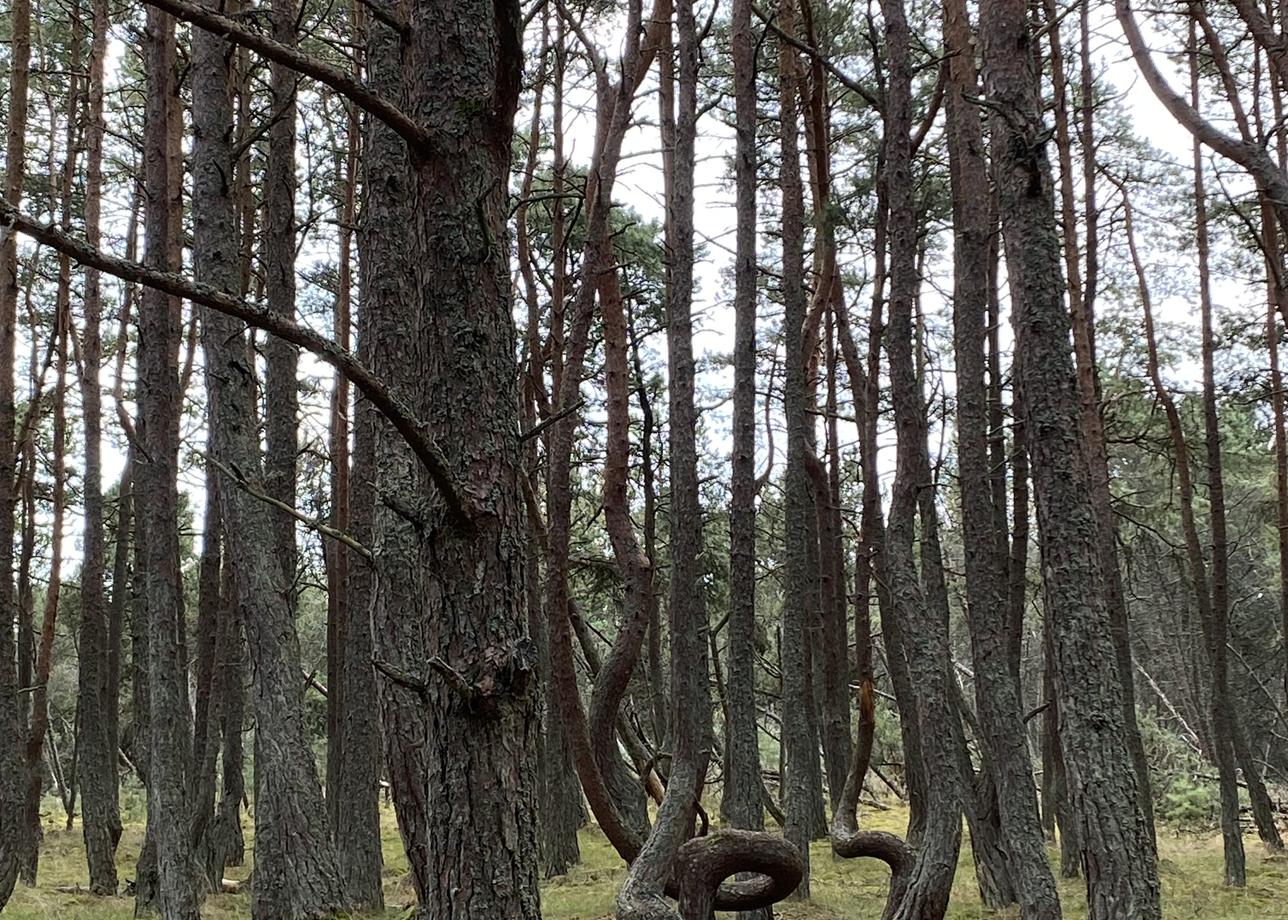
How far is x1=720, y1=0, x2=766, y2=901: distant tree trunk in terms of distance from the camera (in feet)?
24.1

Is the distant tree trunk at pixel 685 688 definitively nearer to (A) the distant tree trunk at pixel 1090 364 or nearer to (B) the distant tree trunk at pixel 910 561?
(B) the distant tree trunk at pixel 910 561

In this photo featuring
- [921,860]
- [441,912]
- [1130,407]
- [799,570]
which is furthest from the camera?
[1130,407]

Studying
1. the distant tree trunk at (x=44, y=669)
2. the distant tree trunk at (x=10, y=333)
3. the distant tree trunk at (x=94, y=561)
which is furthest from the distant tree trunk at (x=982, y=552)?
the distant tree trunk at (x=44, y=669)

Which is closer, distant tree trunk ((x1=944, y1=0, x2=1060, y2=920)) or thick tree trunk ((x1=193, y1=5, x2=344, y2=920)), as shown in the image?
distant tree trunk ((x1=944, y1=0, x2=1060, y2=920))

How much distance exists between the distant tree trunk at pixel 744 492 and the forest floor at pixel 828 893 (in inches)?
75.6

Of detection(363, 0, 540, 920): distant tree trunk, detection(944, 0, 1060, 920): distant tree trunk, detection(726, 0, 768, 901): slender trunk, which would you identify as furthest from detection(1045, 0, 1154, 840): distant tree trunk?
detection(363, 0, 540, 920): distant tree trunk

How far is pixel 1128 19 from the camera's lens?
7461 millimetres

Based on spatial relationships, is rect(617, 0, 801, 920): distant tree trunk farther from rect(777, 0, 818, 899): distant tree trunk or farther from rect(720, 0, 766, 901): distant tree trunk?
rect(777, 0, 818, 899): distant tree trunk

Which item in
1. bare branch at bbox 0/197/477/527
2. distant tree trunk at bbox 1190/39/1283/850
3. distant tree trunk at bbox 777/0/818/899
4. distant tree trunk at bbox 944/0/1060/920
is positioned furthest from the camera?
distant tree trunk at bbox 1190/39/1283/850

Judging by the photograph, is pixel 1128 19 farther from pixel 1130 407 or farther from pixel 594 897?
pixel 1130 407

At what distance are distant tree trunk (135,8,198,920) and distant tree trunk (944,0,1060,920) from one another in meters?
5.54

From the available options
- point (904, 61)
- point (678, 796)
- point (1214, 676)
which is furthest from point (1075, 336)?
point (678, 796)

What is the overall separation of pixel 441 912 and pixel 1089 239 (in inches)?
465

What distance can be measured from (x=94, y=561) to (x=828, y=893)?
27.8 ft
